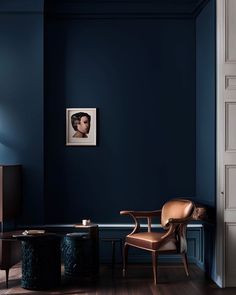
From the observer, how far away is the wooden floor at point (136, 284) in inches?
184

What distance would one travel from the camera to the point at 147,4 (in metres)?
5.99

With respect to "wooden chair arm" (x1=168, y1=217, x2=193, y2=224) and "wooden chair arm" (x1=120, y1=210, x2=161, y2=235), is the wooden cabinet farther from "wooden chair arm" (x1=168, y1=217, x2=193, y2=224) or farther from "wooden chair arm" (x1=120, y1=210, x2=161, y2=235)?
"wooden chair arm" (x1=168, y1=217, x2=193, y2=224)

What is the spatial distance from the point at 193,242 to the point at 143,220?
24.6 inches

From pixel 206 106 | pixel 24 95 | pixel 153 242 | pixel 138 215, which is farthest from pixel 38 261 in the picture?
pixel 206 106

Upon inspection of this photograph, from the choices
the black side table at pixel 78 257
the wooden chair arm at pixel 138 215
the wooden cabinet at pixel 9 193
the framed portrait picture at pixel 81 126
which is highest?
the framed portrait picture at pixel 81 126

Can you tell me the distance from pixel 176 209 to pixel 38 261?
1.59 m

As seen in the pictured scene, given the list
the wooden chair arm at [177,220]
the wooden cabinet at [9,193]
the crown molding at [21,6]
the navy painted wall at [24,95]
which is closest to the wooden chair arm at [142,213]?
the wooden chair arm at [177,220]

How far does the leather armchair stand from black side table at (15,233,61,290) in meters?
0.89

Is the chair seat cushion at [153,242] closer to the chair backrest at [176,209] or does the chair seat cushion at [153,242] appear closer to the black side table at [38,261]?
the chair backrest at [176,209]

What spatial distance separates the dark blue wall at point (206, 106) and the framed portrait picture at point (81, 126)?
4.00 ft

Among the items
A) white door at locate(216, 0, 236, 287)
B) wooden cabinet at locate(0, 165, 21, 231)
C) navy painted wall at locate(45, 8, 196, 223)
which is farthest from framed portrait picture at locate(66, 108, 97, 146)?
white door at locate(216, 0, 236, 287)

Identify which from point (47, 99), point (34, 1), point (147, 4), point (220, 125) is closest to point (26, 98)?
point (47, 99)

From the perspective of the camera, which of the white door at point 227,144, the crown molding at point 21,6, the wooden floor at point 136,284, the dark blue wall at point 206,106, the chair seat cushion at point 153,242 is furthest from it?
the crown molding at point 21,6

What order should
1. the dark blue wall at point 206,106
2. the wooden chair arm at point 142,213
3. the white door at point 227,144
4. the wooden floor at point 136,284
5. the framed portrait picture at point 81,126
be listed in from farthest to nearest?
the framed portrait picture at point 81,126 < the wooden chair arm at point 142,213 < the dark blue wall at point 206,106 < the white door at point 227,144 < the wooden floor at point 136,284
